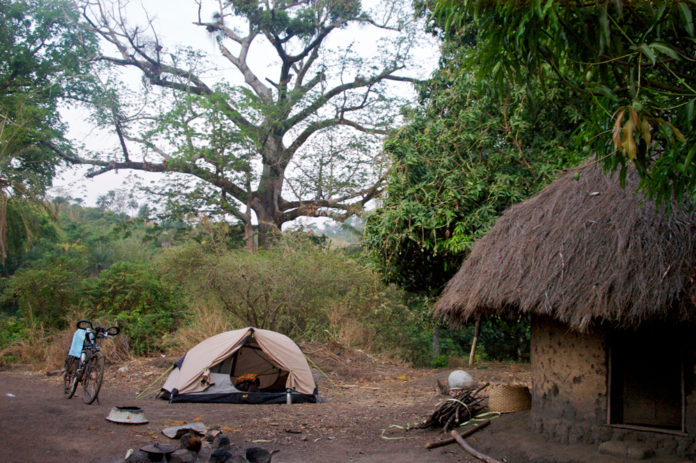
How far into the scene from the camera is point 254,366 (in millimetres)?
10469

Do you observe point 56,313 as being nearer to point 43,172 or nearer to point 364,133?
point 43,172

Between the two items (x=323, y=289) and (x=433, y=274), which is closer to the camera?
(x=433, y=274)

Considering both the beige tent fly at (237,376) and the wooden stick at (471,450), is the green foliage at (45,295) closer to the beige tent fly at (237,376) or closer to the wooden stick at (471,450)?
the beige tent fly at (237,376)

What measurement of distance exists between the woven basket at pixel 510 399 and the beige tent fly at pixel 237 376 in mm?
3529

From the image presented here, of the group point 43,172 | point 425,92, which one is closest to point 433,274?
point 425,92

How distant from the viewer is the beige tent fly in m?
9.17

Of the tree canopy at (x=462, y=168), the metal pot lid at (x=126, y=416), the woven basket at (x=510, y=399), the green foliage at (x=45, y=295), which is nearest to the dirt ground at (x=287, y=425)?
the metal pot lid at (x=126, y=416)

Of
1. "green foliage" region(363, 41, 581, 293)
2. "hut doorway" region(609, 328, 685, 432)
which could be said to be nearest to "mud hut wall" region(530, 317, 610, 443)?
"hut doorway" region(609, 328, 685, 432)

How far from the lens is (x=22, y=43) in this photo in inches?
725

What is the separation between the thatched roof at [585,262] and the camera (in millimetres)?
4945

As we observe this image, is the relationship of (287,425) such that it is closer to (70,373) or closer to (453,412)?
(453,412)

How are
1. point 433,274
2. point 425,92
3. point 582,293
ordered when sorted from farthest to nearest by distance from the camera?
1. point 425,92
2. point 433,274
3. point 582,293

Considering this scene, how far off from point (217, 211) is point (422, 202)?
11.7 metres

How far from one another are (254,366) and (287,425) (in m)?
3.06
